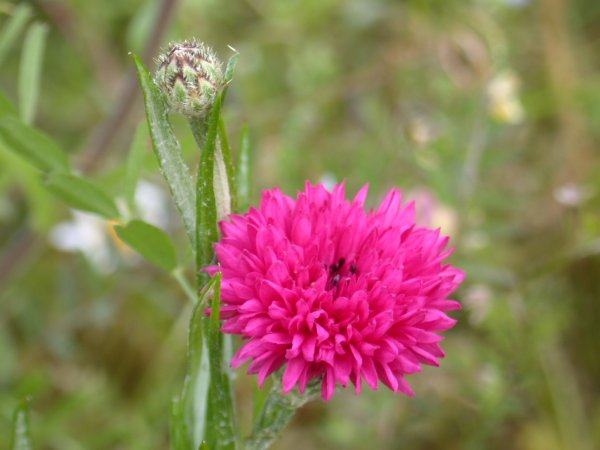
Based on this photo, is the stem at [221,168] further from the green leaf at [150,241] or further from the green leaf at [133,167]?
the green leaf at [133,167]

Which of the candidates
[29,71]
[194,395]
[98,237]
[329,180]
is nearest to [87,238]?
[98,237]

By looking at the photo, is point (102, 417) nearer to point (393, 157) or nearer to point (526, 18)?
point (393, 157)

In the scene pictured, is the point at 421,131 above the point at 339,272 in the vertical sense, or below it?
above

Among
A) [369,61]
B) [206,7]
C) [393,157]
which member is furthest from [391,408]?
[206,7]

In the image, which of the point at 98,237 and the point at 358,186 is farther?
the point at 98,237

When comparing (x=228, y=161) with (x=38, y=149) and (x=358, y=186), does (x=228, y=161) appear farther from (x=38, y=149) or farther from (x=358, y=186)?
(x=358, y=186)

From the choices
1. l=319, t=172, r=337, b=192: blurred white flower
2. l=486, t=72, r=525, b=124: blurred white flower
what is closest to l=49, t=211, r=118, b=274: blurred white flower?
l=319, t=172, r=337, b=192: blurred white flower

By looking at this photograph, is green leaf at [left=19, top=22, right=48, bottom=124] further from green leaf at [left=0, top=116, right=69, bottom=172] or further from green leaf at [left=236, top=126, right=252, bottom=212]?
green leaf at [left=236, top=126, right=252, bottom=212]

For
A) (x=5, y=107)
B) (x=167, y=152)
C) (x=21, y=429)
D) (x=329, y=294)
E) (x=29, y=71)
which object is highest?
(x=29, y=71)
